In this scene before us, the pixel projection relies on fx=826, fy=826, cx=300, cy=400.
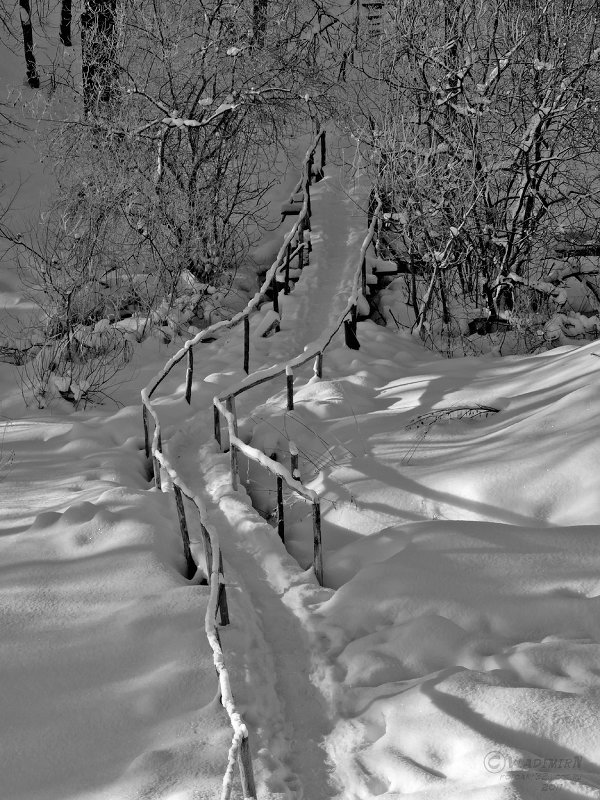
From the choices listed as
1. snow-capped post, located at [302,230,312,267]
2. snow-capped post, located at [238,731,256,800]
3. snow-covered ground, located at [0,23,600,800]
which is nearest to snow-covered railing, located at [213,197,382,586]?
snow-covered ground, located at [0,23,600,800]

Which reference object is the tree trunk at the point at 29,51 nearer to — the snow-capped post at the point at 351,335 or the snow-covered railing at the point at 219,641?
the snow-capped post at the point at 351,335

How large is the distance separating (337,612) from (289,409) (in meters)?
3.91

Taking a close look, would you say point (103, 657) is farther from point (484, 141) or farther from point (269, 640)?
point (484, 141)

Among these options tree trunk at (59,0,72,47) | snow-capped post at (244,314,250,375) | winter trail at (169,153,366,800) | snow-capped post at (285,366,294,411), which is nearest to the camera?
winter trail at (169,153,366,800)

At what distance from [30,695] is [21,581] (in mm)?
1202

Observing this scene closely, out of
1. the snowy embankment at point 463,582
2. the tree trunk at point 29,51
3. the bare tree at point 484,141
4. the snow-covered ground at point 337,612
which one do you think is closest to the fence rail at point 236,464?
the snow-covered ground at point 337,612

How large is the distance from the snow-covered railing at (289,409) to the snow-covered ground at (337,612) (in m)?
0.19

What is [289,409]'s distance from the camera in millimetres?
8688

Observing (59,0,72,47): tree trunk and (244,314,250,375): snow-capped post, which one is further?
(59,0,72,47): tree trunk

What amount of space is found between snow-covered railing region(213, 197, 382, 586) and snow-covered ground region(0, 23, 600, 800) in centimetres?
19

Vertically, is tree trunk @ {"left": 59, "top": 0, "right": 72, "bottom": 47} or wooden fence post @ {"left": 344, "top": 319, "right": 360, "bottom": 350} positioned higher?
tree trunk @ {"left": 59, "top": 0, "right": 72, "bottom": 47}

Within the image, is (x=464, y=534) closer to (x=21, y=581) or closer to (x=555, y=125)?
(x=21, y=581)

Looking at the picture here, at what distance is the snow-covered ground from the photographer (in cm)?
362

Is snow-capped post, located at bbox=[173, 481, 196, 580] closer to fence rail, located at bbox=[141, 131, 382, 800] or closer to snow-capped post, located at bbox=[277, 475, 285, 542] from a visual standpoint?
fence rail, located at bbox=[141, 131, 382, 800]
